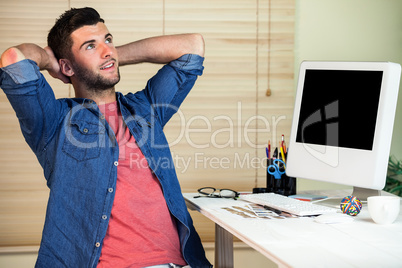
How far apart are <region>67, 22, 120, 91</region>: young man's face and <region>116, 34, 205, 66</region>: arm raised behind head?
0.17 m

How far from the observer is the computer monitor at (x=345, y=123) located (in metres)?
1.84

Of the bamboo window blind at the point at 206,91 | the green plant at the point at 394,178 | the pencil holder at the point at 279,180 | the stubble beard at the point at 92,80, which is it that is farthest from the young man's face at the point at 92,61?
the green plant at the point at 394,178

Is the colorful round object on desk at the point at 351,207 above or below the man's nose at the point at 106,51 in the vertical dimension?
below

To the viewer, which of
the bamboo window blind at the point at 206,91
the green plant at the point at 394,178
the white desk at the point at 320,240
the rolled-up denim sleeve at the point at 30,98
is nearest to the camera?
the white desk at the point at 320,240

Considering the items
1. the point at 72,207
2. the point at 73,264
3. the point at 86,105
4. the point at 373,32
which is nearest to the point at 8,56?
the point at 86,105

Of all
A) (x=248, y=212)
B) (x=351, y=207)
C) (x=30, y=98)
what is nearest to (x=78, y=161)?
(x=30, y=98)

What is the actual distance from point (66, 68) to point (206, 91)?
3.63 ft

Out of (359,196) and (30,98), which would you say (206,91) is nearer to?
(359,196)

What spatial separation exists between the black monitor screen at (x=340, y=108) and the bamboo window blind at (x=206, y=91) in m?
0.83

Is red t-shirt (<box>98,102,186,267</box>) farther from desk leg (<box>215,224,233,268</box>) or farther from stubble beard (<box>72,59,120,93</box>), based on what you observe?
→ desk leg (<box>215,224,233,268</box>)

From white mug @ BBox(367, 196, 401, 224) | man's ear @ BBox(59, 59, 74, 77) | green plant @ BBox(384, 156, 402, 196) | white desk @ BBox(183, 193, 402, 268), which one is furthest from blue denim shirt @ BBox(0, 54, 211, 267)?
green plant @ BBox(384, 156, 402, 196)

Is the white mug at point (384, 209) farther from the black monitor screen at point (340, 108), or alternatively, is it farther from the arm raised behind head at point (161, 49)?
the arm raised behind head at point (161, 49)

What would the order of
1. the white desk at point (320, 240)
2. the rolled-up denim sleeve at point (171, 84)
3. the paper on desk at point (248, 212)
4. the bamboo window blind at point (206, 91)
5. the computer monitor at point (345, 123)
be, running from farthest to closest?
the bamboo window blind at point (206, 91) → the rolled-up denim sleeve at point (171, 84) → the computer monitor at point (345, 123) → the paper on desk at point (248, 212) → the white desk at point (320, 240)

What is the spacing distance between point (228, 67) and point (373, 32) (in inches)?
35.7
